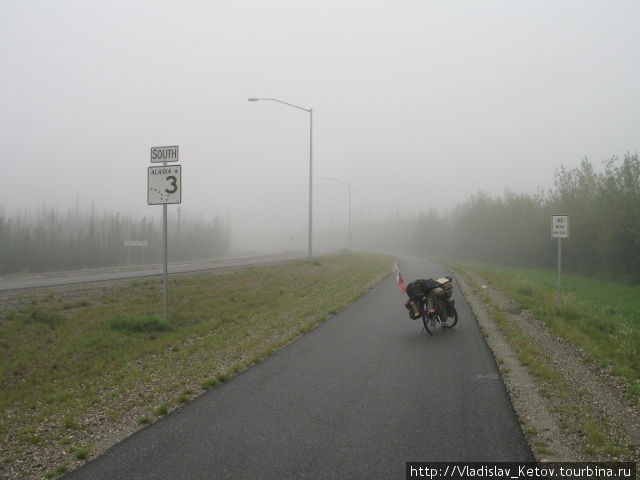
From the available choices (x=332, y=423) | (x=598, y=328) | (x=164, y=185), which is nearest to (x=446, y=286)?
(x=598, y=328)

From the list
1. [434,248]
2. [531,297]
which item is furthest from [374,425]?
[434,248]

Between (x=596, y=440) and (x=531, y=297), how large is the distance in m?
12.5

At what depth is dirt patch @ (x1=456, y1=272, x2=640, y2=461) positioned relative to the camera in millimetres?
4441

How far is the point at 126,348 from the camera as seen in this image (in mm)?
9344

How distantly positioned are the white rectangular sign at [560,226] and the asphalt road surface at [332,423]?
610 centimetres

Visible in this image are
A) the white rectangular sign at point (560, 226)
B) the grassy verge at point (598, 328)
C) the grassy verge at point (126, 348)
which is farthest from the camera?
the white rectangular sign at point (560, 226)

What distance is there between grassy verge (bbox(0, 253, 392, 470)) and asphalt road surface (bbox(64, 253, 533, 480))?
0.58 meters

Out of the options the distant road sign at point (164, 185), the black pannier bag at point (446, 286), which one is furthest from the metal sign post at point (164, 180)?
the black pannier bag at point (446, 286)

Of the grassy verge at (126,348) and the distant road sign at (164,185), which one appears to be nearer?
the grassy verge at (126,348)

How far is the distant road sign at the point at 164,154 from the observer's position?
35.8ft

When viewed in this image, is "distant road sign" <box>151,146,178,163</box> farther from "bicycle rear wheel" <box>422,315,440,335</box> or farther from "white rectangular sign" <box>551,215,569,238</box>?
"white rectangular sign" <box>551,215,569,238</box>

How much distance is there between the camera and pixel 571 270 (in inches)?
1570

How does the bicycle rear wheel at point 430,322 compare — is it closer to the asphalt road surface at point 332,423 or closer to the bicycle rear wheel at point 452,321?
the bicycle rear wheel at point 452,321

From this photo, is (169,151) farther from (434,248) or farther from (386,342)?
(434,248)
